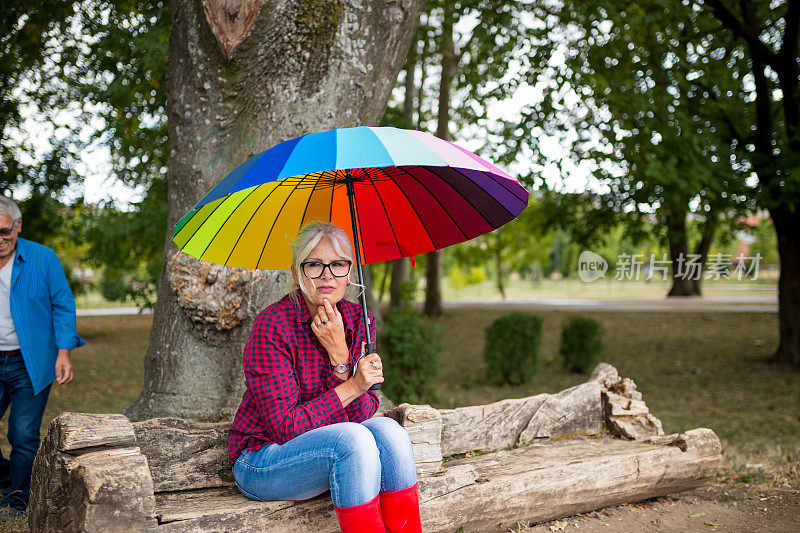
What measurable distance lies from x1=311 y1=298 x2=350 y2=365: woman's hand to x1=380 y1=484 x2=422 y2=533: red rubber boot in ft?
1.94

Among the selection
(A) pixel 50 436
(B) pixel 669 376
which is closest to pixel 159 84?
(A) pixel 50 436

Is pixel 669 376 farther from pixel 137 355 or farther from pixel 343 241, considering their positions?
pixel 137 355

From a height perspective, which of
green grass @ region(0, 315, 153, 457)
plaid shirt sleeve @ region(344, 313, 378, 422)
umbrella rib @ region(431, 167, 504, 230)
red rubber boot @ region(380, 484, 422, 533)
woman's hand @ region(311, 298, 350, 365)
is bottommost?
green grass @ region(0, 315, 153, 457)

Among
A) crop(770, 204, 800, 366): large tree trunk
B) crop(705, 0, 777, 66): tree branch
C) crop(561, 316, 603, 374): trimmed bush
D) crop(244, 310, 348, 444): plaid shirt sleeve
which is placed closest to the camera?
crop(244, 310, 348, 444): plaid shirt sleeve

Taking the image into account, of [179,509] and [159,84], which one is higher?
[159,84]

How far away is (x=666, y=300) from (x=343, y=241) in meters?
17.3

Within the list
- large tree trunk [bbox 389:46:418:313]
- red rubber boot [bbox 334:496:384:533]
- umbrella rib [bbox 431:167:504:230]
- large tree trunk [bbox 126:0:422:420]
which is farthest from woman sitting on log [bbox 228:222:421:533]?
large tree trunk [bbox 389:46:418:313]

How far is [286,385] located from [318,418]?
7.5 inches

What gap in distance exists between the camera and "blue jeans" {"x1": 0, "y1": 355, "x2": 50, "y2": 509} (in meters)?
3.50

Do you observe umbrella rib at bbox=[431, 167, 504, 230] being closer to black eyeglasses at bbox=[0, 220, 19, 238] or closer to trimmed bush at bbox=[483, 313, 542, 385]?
black eyeglasses at bbox=[0, 220, 19, 238]

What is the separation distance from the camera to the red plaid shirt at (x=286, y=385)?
8.13ft

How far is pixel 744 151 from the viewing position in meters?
8.13

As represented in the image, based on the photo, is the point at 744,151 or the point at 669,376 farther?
the point at 669,376

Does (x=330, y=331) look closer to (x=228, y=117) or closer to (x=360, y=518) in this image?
(x=360, y=518)
